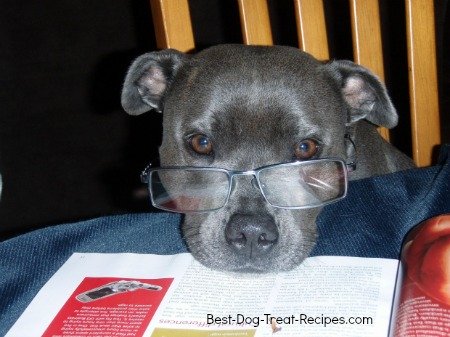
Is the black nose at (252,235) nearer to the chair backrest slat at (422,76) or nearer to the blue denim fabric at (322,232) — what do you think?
the blue denim fabric at (322,232)

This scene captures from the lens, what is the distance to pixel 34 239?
4.49ft

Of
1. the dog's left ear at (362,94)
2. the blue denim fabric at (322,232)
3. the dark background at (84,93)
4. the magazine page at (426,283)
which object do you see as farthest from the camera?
the dark background at (84,93)

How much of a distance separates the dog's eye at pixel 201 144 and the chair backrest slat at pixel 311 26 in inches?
17.8

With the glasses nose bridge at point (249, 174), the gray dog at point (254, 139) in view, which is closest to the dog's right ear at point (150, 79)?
the gray dog at point (254, 139)

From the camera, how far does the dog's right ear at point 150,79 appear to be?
1.71 m

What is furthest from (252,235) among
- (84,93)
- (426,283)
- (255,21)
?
(84,93)

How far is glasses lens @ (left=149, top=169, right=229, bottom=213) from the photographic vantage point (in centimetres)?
147

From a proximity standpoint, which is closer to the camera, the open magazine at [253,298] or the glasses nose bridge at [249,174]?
the open magazine at [253,298]

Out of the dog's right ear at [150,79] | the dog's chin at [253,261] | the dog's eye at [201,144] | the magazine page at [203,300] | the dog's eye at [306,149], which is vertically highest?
the dog's right ear at [150,79]

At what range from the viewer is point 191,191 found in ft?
5.08

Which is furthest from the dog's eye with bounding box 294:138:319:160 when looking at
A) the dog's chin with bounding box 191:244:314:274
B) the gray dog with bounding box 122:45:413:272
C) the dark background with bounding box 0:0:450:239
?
the dark background with bounding box 0:0:450:239

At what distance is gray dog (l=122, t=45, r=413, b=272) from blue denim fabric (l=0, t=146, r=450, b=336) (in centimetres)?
4

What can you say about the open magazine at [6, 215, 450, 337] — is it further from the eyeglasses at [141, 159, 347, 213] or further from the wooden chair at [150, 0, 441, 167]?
the wooden chair at [150, 0, 441, 167]

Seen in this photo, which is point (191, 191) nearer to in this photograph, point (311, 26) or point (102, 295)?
point (102, 295)
